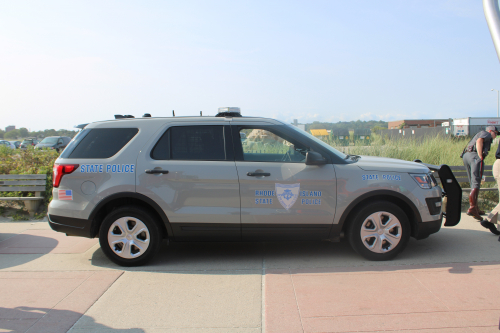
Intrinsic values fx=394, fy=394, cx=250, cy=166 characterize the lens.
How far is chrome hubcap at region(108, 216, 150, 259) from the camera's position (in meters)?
4.77

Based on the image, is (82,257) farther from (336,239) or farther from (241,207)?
(336,239)

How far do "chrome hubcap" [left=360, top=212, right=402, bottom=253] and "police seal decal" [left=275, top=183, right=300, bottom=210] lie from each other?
0.90 metres

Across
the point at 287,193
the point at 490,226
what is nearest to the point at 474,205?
the point at 490,226

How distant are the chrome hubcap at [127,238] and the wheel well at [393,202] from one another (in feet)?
8.02

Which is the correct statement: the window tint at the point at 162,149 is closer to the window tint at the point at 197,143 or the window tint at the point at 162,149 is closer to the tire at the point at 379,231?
the window tint at the point at 197,143

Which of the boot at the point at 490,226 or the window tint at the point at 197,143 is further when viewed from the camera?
the boot at the point at 490,226

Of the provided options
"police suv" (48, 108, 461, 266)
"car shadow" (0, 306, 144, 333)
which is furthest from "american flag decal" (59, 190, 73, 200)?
"car shadow" (0, 306, 144, 333)

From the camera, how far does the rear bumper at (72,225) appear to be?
4.80 meters

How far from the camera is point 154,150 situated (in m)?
4.84

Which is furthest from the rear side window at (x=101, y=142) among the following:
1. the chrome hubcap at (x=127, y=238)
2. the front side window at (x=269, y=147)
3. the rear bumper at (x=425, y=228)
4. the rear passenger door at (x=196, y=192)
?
the rear bumper at (x=425, y=228)

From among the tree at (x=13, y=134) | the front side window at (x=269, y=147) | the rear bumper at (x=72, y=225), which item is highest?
the tree at (x=13, y=134)

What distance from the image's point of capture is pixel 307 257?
16.8ft

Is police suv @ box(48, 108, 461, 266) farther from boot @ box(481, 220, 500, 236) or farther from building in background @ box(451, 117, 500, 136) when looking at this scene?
building in background @ box(451, 117, 500, 136)

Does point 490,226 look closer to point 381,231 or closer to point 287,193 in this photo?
point 381,231
